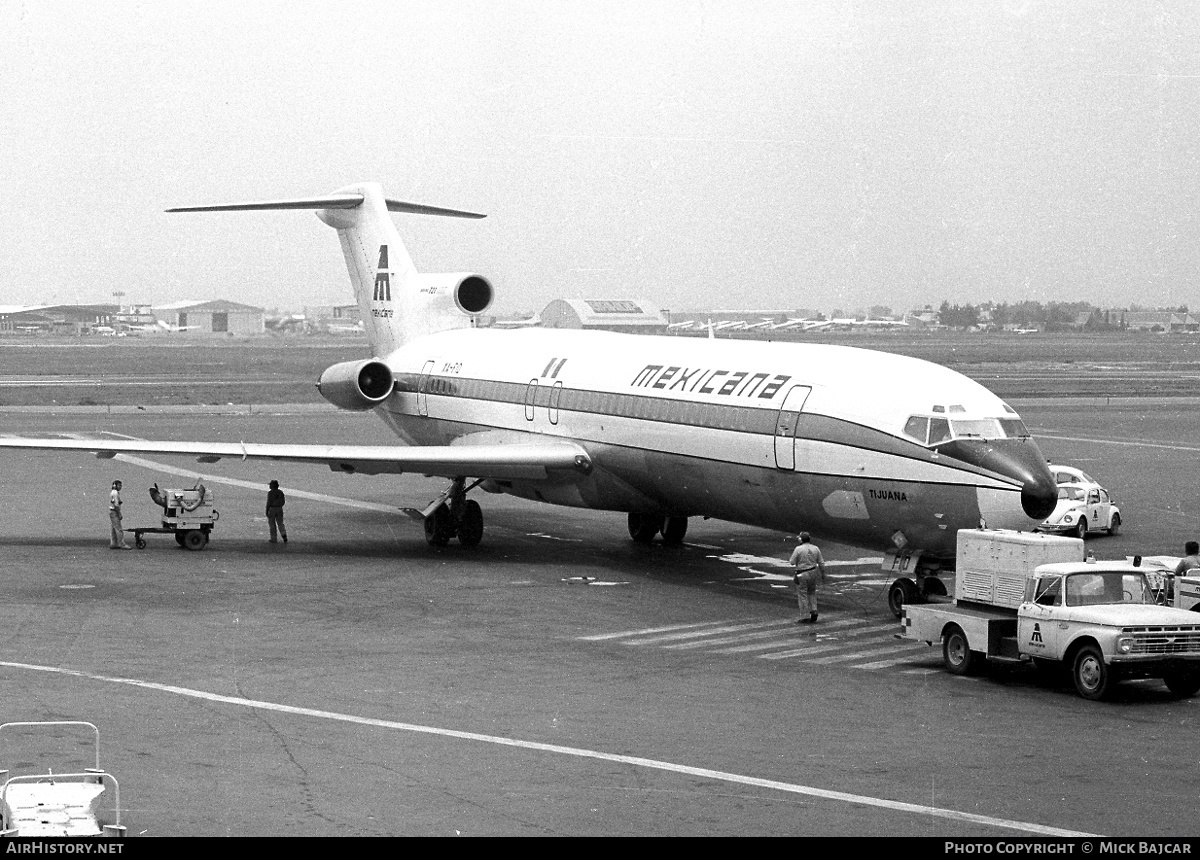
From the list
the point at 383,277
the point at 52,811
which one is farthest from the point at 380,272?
the point at 52,811

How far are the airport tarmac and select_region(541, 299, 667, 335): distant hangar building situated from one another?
63.5m

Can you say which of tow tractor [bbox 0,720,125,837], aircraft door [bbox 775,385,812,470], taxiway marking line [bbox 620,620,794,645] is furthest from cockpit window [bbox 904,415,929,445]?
tow tractor [bbox 0,720,125,837]

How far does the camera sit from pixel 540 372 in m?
33.2

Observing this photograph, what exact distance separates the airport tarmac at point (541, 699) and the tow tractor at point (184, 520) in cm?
34

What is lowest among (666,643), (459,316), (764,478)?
(666,643)

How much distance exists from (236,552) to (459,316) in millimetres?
10142

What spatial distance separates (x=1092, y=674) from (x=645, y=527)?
1510cm

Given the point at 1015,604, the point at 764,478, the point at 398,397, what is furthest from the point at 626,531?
the point at 1015,604

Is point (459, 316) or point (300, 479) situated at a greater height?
point (459, 316)

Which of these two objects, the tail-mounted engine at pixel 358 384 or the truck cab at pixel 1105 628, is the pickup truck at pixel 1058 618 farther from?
the tail-mounted engine at pixel 358 384

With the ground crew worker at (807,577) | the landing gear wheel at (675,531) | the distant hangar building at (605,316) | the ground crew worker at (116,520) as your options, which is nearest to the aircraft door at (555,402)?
the landing gear wheel at (675,531)


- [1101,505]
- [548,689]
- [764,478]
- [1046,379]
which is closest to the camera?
[548,689]

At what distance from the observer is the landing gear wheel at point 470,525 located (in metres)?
32.8
